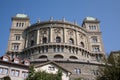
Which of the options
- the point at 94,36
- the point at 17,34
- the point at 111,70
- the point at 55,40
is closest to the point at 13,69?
the point at 111,70

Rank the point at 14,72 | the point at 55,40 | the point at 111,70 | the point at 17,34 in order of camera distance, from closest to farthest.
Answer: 1. the point at 111,70
2. the point at 14,72
3. the point at 55,40
4. the point at 17,34

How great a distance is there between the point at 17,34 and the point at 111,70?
174 ft

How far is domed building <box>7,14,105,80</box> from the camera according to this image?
214 ft

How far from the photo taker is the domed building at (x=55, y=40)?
214 feet

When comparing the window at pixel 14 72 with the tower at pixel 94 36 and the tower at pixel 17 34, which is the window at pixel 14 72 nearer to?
the tower at pixel 17 34

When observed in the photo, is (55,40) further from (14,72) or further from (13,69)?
(14,72)

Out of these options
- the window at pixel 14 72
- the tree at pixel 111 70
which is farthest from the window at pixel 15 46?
the tree at pixel 111 70

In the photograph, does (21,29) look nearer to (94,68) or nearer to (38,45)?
(38,45)

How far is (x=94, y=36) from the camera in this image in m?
77.9

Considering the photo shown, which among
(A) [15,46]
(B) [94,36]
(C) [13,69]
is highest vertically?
(B) [94,36]

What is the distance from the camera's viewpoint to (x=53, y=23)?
71.5 m

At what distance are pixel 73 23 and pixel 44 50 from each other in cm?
1553

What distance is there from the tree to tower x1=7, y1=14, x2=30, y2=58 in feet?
150

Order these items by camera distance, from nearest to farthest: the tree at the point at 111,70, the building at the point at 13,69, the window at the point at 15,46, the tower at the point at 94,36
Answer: the tree at the point at 111,70 < the building at the point at 13,69 < the window at the point at 15,46 < the tower at the point at 94,36
